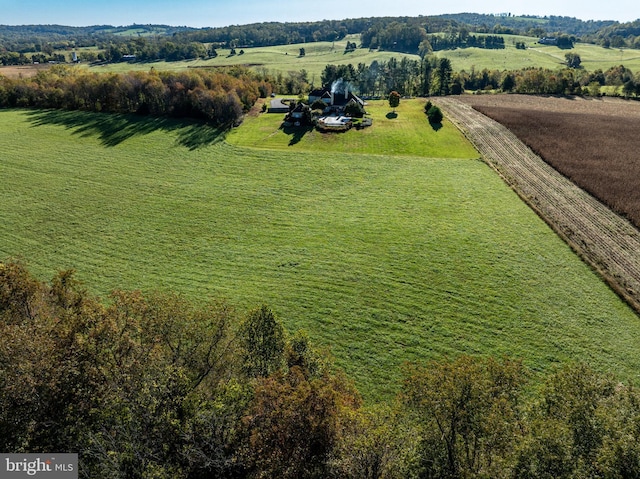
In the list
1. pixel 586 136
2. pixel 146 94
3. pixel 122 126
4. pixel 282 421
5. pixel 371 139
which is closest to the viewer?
pixel 282 421

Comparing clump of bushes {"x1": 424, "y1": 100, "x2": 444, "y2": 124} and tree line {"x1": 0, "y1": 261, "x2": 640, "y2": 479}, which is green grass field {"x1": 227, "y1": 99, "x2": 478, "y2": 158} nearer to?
clump of bushes {"x1": 424, "y1": 100, "x2": 444, "y2": 124}

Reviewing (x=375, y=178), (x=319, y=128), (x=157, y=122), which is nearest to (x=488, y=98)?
(x=319, y=128)

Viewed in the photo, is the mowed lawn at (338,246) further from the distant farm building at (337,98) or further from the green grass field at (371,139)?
the distant farm building at (337,98)

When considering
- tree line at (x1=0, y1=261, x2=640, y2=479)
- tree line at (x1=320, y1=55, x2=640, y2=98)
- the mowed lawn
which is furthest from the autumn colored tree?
tree line at (x1=320, y1=55, x2=640, y2=98)

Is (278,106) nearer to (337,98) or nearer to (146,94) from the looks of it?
(337,98)

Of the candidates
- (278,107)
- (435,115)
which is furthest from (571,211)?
(278,107)

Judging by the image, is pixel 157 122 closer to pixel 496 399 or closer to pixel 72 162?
pixel 72 162
